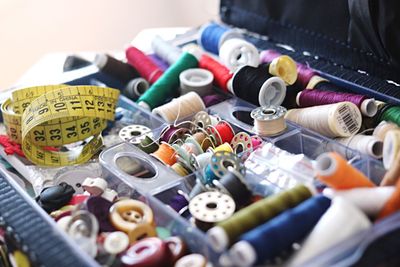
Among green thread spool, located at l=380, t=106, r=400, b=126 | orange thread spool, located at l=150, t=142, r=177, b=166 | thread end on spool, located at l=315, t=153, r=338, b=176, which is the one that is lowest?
orange thread spool, located at l=150, t=142, r=177, b=166

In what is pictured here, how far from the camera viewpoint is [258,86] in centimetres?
120

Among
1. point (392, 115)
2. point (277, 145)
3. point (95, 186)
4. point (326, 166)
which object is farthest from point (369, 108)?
point (95, 186)

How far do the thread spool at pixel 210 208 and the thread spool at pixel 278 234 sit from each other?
0.08m

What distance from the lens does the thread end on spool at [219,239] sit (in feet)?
2.63

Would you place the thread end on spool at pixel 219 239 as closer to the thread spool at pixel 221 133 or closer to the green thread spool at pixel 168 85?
the thread spool at pixel 221 133

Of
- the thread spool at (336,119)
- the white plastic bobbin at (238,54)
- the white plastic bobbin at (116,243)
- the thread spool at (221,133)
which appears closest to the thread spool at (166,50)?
the white plastic bobbin at (238,54)

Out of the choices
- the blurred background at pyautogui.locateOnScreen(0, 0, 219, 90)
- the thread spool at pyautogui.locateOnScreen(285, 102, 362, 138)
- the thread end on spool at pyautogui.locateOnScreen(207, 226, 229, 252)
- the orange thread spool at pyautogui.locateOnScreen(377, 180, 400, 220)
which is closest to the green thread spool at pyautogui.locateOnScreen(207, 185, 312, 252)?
the thread end on spool at pyautogui.locateOnScreen(207, 226, 229, 252)

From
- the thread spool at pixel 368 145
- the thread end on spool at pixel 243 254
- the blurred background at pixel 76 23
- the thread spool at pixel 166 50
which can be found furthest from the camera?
the blurred background at pixel 76 23

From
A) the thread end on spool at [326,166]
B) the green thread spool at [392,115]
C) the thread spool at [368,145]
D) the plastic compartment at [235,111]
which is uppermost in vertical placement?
the thread end on spool at [326,166]

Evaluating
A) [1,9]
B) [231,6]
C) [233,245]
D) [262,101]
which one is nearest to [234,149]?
[262,101]

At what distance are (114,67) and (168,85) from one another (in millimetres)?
171

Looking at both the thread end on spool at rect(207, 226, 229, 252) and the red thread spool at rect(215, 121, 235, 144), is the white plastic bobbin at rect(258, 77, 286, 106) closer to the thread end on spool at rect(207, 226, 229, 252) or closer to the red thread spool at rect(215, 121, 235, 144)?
the red thread spool at rect(215, 121, 235, 144)

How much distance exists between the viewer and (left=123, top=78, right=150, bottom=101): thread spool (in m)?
1.41

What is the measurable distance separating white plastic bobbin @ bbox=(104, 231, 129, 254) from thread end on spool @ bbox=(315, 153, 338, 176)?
304 millimetres
